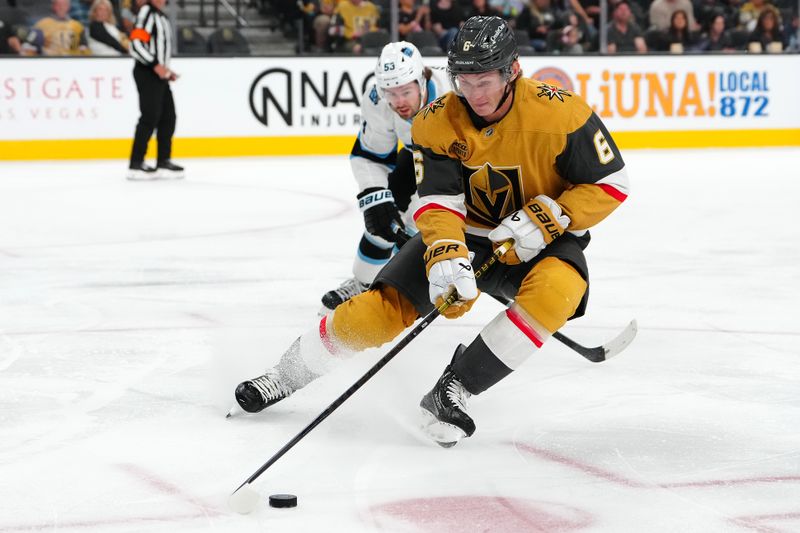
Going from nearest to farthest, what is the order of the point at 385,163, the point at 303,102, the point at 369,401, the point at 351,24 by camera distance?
the point at 369,401
the point at 385,163
the point at 303,102
the point at 351,24

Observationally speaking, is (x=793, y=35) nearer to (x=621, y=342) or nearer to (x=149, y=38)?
(x=149, y=38)

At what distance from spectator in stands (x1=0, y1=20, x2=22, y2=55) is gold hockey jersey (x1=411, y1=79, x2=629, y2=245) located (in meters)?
A: 7.22

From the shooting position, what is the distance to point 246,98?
989cm

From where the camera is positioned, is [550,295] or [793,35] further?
[793,35]

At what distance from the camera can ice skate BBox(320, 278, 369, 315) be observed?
3992 mm

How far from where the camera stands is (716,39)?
35.0ft

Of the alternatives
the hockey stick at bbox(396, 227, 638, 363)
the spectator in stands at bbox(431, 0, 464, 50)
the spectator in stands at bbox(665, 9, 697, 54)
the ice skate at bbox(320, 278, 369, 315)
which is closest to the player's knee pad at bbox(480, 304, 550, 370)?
the hockey stick at bbox(396, 227, 638, 363)

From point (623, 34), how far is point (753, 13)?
1.26 meters

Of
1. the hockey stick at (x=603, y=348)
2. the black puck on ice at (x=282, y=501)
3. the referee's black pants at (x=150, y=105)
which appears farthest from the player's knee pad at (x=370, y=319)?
the referee's black pants at (x=150, y=105)

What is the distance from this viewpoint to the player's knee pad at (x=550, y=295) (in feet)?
8.38

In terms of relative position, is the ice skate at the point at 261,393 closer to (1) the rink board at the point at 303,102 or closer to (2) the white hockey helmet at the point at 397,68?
(2) the white hockey helmet at the point at 397,68

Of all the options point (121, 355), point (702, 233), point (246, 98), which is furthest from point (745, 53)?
point (121, 355)

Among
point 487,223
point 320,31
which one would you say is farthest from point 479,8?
point 487,223

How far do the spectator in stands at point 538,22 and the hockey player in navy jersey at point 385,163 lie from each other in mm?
6755
